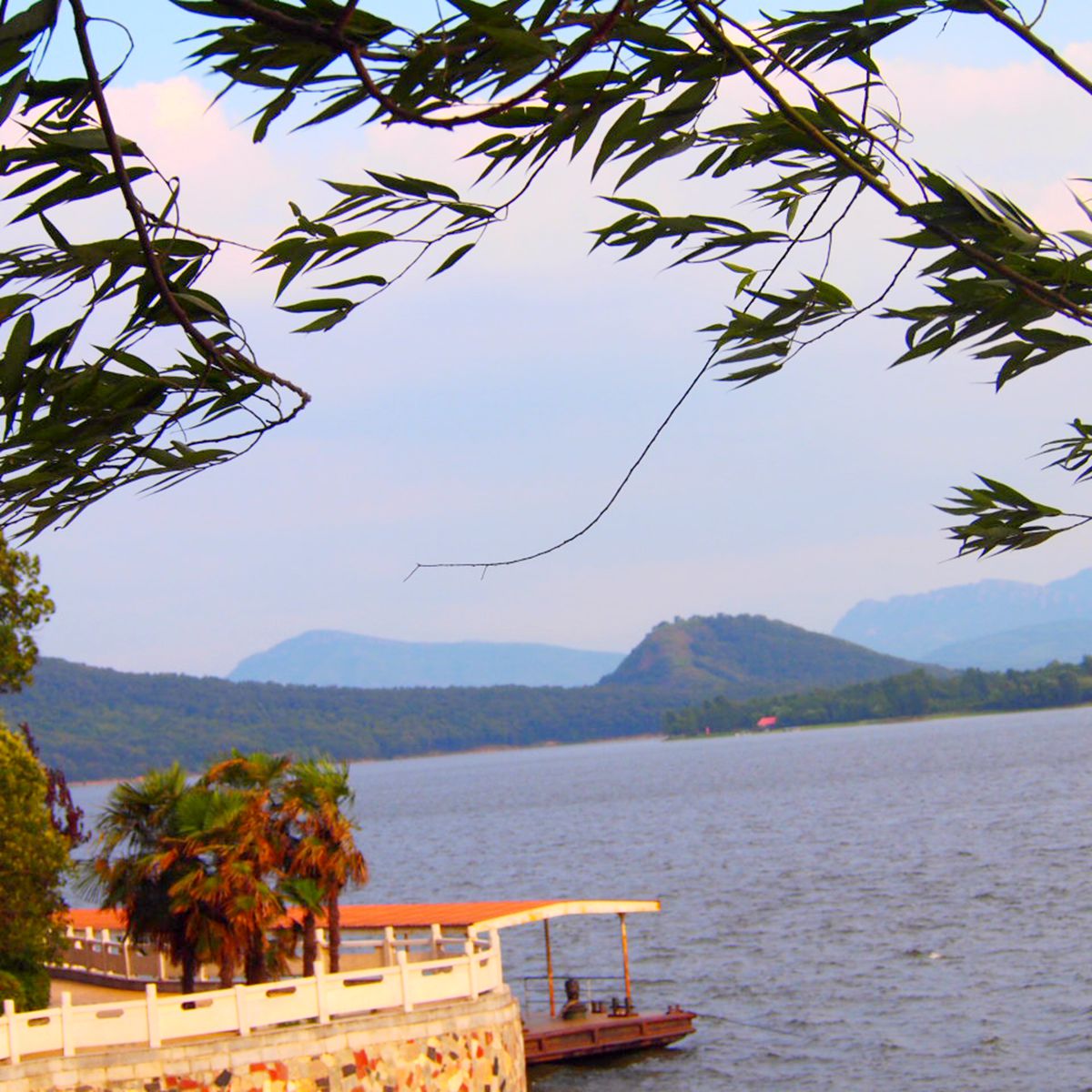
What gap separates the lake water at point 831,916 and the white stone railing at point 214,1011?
9924 millimetres

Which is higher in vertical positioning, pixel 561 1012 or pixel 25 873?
pixel 25 873

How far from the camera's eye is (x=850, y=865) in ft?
217

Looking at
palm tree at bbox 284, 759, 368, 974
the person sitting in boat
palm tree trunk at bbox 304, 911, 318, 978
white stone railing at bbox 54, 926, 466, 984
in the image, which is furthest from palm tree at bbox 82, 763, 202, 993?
the person sitting in boat

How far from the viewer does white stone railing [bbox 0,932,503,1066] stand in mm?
16453

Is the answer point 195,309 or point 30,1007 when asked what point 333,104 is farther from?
point 30,1007

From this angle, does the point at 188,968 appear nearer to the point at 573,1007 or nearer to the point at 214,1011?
the point at 214,1011

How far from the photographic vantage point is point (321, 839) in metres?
22.1

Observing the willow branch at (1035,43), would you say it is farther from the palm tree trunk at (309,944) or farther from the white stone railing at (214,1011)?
the palm tree trunk at (309,944)

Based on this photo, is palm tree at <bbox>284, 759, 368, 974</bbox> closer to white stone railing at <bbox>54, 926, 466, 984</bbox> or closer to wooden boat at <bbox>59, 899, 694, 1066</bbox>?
white stone railing at <bbox>54, 926, 466, 984</bbox>

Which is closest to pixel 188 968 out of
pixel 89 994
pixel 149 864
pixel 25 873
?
pixel 149 864

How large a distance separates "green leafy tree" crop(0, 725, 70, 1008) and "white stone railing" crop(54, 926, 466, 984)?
110 cm

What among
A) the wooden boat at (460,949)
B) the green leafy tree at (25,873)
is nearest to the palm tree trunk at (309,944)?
the wooden boat at (460,949)

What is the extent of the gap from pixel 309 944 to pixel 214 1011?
526 cm

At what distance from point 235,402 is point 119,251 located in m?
0.56
